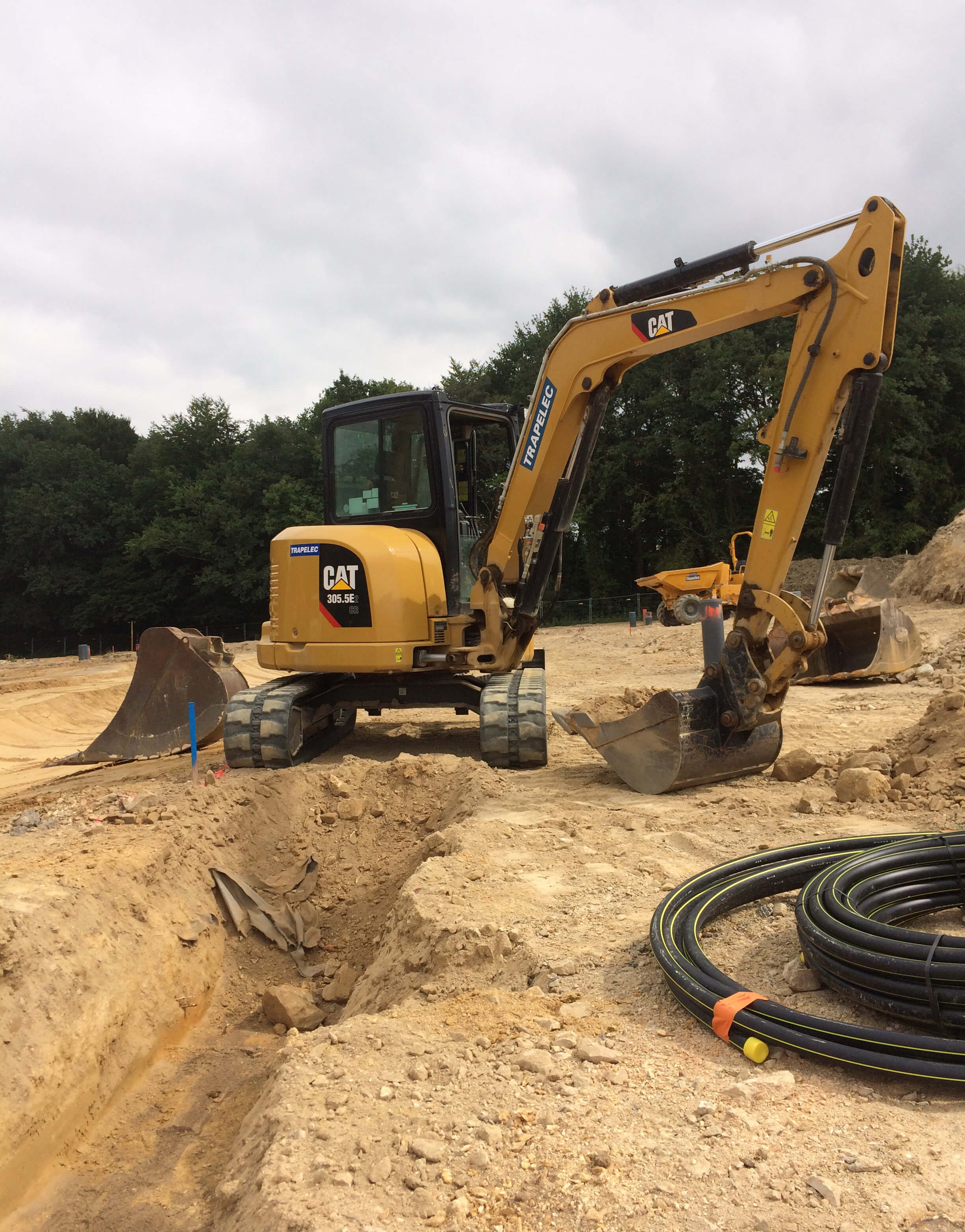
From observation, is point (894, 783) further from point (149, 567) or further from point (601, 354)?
point (149, 567)

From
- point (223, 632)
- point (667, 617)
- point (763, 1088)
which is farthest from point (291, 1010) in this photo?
point (223, 632)

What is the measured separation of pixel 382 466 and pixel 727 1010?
5.75 meters

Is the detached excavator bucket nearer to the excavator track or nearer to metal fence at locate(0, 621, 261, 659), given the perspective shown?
the excavator track

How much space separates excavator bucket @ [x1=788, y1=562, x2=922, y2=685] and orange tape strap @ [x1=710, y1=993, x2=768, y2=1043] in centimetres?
859

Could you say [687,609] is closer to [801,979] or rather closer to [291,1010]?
[291,1010]

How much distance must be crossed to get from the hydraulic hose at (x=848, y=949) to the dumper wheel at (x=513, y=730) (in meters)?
2.85

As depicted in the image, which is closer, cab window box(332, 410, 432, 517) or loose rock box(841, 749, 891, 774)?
loose rock box(841, 749, 891, 774)

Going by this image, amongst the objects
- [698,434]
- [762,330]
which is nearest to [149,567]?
[698,434]

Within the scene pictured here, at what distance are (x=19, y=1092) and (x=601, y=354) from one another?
5.55 m

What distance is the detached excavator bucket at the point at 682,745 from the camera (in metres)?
5.85

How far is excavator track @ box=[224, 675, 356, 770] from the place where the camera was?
284 inches

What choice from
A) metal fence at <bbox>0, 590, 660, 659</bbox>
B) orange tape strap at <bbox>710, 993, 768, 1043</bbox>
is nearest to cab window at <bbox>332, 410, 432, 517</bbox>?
orange tape strap at <bbox>710, 993, 768, 1043</bbox>

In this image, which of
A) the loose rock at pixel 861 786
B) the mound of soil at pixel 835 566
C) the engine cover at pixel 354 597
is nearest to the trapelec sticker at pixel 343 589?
the engine cover at pixel 354 597

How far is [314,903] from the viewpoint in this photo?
554 centimetres
